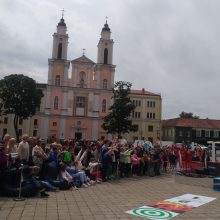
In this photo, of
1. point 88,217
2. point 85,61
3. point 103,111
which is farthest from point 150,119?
point 88,217

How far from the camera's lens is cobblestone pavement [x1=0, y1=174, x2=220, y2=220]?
27.3 ft

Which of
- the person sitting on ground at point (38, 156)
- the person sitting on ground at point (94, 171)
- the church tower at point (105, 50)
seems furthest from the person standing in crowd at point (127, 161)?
the church tower at point (105, 50)

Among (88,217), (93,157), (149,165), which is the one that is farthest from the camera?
(149,165)

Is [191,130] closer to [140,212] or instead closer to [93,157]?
[93,157]

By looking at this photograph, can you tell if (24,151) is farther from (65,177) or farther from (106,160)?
(106,160)

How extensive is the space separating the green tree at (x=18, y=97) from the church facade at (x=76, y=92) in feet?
26.9

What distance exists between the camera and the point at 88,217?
8148 mm

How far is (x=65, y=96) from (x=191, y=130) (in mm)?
35335

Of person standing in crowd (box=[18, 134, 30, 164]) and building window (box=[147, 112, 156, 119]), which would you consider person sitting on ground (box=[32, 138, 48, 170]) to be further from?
building window (box=[147, 112, 156, 119])

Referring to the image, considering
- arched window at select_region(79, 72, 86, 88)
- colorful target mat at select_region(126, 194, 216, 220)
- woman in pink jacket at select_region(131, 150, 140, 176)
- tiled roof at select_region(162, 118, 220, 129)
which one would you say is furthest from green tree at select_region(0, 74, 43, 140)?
colorful target mat at select_region(126, 194, 216, 220)

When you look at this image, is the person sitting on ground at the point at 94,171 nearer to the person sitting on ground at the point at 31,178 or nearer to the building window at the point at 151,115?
the person sitting on ground at the point at 31,178

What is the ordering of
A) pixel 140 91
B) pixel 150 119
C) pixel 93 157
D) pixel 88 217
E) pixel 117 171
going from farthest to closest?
pixel 140 91
pixel 150 119
pixel 117 171
pixel 93 157
pixel 88 217

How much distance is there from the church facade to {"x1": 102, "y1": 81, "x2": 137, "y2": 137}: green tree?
12.6 m

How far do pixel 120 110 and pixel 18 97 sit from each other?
1742 centimetres
